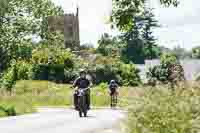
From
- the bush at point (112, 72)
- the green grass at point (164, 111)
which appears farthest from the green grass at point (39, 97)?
the green grass at point (164, 111)

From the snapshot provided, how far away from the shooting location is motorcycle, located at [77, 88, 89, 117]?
90.0 ft

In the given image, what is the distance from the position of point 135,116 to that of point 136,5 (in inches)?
87.4

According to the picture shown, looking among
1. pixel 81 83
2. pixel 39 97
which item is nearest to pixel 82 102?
pixel 81 83

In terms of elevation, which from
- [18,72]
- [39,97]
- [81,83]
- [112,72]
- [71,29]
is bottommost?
[39,97]

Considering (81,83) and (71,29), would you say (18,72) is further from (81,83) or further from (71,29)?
(71,29)

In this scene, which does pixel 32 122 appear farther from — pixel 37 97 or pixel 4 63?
pixel 4 63

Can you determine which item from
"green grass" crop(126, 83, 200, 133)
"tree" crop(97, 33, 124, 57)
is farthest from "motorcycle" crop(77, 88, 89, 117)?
"tree" crop(97, 33, 124, 57)

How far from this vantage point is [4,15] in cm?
7812

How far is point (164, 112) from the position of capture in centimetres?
1306

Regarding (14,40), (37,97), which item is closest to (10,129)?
(37,97)

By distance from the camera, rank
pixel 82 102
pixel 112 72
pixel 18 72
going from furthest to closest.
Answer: pixel 112 72 < pixel 18 72 < pixel 82 102

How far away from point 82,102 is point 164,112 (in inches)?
572

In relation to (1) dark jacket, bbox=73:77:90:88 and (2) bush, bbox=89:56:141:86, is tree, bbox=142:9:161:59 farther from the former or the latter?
(1) dark jacket, bbox=73:77:90:88

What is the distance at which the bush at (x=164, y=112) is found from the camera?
12.0m
